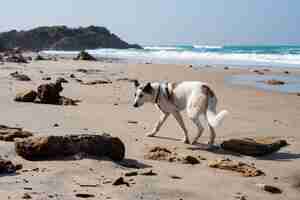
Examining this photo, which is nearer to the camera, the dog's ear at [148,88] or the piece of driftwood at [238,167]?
the piece of driftwood at [238,167]

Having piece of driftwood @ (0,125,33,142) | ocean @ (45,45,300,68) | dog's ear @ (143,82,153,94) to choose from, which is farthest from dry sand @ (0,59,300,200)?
ocean @ (45,45,300,68)

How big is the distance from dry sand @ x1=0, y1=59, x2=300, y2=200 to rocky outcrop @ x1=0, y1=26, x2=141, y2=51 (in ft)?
238

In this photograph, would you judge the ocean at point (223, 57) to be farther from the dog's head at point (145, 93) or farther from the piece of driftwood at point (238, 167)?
the piece of driftwood at point (238, 167)

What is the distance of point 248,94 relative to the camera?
53.4 ft

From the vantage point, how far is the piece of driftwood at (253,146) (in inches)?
306

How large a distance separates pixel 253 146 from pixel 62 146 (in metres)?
2.89

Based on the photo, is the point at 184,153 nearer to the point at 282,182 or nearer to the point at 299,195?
the point at 282,182

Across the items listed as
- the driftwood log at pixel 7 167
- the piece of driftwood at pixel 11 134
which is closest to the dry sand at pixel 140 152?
the driftwood log at pixel 7 167

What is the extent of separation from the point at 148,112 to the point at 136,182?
6093mm

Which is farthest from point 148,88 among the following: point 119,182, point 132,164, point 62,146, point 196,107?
point 119,182

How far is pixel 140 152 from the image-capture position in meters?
7.43

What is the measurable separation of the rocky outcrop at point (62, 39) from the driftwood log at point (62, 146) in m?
79.2

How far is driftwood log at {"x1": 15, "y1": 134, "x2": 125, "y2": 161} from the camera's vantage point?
621 centimetres

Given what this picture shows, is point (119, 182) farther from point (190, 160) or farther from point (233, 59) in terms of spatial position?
point (233, 59)
